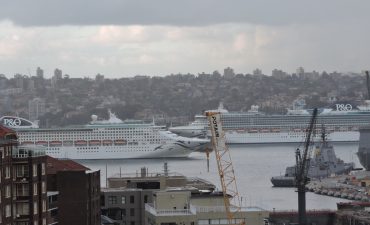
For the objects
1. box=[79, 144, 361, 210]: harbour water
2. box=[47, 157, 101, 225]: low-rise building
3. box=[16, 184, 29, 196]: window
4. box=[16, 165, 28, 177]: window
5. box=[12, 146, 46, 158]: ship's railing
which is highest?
box=[12, 146, 46, 158]: ship's railing

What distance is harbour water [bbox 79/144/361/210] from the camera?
159 feet

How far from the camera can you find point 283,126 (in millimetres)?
119438

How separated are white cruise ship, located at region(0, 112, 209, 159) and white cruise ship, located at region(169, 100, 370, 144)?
858 inches

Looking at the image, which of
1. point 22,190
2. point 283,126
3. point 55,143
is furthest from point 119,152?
point 22,190

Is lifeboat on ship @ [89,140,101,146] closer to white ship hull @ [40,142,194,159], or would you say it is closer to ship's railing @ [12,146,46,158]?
white ship hull @ [40,142,194,159]

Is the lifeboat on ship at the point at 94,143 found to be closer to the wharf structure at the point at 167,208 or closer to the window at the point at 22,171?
the wharf structure at the point at 167,208

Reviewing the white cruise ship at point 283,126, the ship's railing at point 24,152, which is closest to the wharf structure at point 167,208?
the ship's railing at point 24,152

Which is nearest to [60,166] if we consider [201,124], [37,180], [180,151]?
[37,180]

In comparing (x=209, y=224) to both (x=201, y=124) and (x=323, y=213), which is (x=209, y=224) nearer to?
(x=323, y=213)

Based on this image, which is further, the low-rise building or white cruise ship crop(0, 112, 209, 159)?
white cruise ship crop(0, 112, 209, 159)

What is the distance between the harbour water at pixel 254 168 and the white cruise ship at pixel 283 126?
5.42 feet

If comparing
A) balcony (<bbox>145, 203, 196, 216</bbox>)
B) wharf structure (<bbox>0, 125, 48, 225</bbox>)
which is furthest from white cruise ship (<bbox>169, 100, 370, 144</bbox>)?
wharf structure (<bbox>0, 125, 48, 225</bbox>)

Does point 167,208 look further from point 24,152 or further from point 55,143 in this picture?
point 55,143

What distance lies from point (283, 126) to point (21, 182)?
104137 millimetres
